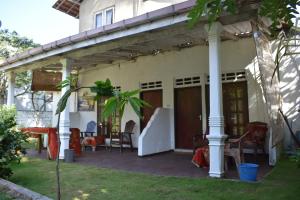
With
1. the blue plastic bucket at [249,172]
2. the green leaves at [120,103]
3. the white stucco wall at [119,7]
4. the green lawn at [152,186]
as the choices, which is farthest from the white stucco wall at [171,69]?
the green leaves at [120,103]

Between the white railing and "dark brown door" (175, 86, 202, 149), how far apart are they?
30 cm

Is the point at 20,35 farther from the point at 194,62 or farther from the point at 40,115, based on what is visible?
the point at 194,62

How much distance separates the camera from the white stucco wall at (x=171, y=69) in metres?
8.77

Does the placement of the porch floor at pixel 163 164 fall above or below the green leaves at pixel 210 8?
below

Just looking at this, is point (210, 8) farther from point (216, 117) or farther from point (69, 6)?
point (69, 6)

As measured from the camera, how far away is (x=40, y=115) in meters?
27.2

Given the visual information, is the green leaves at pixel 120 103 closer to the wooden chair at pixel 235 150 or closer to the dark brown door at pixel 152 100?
the wooden chair at pixel 235 150

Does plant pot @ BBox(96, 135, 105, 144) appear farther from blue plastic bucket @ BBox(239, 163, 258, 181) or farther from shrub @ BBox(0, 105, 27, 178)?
blue plastic bucket @ BBox(239, 163, 258, 181)

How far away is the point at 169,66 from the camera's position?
10523 millimetres

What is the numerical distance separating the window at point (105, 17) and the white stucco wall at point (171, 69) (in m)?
1.81

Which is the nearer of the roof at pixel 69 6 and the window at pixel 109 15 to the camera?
the window at pixel 109 15

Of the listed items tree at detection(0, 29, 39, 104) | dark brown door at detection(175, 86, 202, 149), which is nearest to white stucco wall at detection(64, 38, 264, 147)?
dark brown door at detection(175, 86, 202, 149)

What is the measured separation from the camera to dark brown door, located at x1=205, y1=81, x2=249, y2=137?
8.95m

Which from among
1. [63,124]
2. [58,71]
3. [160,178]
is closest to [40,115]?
[58,71]
